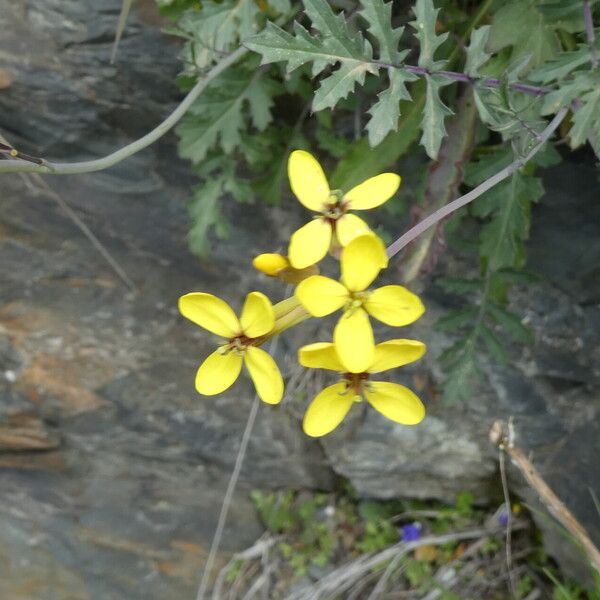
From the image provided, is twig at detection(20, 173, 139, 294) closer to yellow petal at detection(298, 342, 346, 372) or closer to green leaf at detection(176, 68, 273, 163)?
green leaf at detection(176, 68, 273, 163)

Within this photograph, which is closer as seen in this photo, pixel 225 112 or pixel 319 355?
pixel 319 355

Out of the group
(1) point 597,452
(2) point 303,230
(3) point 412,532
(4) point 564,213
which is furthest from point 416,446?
(2) point 303,230

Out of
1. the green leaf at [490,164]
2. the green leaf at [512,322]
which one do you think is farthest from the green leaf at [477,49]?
the green leaf at [512,322]

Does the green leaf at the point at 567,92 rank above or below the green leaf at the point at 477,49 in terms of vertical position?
below

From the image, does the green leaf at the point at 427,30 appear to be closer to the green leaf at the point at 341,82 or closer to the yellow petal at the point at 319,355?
the green leaf at the point at 341,82

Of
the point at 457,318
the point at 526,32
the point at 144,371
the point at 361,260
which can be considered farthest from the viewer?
the point at 144,371

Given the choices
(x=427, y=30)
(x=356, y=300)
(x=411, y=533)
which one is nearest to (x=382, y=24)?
(x=427, y=30)

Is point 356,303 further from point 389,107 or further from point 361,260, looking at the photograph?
point 389,107

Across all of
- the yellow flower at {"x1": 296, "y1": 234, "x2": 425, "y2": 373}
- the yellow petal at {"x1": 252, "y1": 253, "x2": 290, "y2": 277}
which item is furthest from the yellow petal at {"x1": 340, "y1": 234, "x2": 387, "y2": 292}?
the yellow petal at {"x1": 252, "y1": 253, "x2": 290, "y2": 277}
